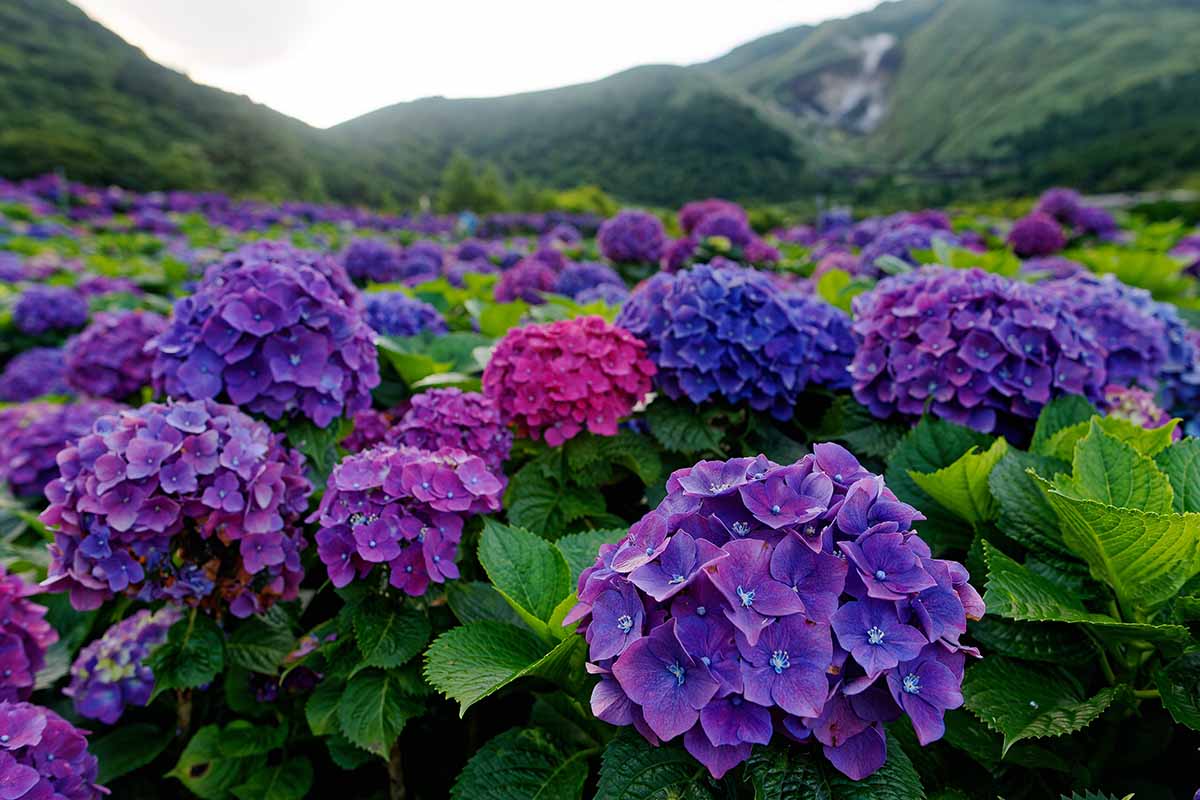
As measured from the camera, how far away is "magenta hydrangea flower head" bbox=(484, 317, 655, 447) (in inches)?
79.4

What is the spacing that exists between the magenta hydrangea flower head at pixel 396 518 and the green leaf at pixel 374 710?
0.24 meters

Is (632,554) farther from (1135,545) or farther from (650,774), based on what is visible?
(1135,545)

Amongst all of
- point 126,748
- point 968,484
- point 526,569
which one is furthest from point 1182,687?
point 126,748

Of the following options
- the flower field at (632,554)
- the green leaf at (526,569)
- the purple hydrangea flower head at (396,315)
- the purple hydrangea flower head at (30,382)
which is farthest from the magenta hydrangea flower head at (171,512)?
the purple hydrangea flower head at (30,382)

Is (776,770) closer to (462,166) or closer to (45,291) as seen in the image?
(45,291)

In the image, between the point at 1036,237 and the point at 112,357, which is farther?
the point at 1036,237

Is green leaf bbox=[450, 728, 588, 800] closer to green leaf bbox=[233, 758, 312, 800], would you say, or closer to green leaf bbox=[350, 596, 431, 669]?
A: green leaf bbox=[350, 596, 431, 669]

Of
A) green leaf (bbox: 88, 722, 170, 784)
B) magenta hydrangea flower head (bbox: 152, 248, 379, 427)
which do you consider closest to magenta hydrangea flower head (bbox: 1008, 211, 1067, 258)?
magenta hydrangea flower head (bbox: 152, 248, 379, 427)

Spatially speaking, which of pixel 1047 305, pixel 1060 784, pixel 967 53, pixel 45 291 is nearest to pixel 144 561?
pixel 1060 784

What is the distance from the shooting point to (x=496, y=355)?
2.16 m

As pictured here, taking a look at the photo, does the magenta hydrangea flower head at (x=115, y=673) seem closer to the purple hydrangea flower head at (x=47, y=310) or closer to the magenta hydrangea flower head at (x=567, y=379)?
the magenta hydrangea flower head at (x=567, y=379)

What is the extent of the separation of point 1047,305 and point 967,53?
118 m

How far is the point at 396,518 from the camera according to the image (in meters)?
1.54

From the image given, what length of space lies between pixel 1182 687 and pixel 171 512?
6.85 feet
